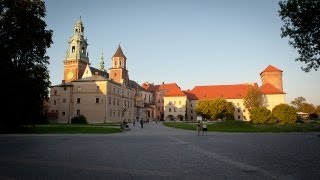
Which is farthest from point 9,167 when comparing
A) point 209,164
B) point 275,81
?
point 275,81

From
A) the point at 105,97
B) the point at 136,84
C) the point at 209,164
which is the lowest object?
the point at 209,164

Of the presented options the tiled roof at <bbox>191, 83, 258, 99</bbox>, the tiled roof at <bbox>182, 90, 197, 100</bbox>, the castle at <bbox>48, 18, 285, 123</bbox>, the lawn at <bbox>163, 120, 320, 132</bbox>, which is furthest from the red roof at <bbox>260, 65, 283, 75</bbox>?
the lawn at <bbox>163, 120, 320, 132</bbox>

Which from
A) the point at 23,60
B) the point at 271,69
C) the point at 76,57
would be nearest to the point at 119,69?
the point at 76,57

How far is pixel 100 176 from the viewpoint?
907 centimetres

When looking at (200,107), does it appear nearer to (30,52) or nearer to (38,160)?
(30,52)

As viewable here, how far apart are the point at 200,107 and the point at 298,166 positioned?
76357 mm

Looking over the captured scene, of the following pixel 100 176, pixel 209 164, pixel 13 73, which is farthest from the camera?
pixel 13 73

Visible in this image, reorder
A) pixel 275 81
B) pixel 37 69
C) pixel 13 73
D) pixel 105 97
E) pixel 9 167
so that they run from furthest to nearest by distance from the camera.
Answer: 1. pixel 275 81
2. pixel 105 97
3. pixel 37 69
4. pixel 13 73
5. pixel 9 167

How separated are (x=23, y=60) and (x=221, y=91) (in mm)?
86080

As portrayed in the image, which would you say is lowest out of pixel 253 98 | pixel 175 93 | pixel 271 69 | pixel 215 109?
pixel 215 109

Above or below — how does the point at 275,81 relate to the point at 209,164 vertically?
above

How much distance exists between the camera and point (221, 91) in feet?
364

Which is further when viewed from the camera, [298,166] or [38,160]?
[38,160]

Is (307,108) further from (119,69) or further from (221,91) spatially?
(119,69)
